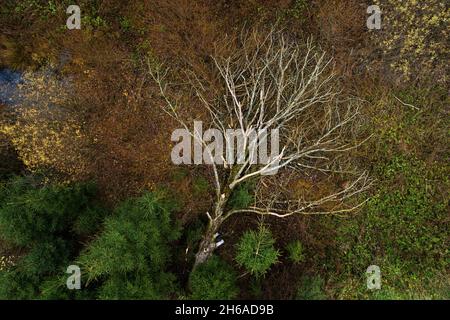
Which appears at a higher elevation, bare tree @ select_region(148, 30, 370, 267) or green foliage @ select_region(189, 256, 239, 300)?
bare tree @ select_region(148, 30, 370, 267)

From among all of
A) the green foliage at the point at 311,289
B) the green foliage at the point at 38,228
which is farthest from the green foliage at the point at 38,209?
the green foliage at the point at 311,289

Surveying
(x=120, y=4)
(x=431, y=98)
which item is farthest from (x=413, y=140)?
(x=120, y=4)

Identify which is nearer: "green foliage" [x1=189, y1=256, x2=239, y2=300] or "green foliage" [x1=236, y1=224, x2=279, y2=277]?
"green foliage" [x1=189, y1=256, x2=239, y2=300]

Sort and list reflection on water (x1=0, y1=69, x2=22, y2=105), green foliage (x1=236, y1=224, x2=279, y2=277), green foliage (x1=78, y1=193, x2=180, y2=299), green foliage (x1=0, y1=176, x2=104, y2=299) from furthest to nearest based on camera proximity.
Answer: reflection on water (x1=0, y1=69, x2=22, y2=105) < green foliage (x1=236, y1=224, x2=279, y2=277) < green foliage (x1=0, y1=176, x2=104, y2=299) < green foliage (x1=78, y1=193, x2=180, y2=299)

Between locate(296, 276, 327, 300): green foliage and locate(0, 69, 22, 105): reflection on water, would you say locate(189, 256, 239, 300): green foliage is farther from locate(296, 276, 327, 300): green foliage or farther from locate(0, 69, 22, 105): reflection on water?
locate(0, 69, 22, 105): reflection on water

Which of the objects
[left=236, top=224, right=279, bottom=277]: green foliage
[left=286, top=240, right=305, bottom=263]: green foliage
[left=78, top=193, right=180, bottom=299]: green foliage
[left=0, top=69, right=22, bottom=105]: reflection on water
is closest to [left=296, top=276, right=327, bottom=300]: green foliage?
[left=286, top=240, right=305, bottom=263]: green foliage

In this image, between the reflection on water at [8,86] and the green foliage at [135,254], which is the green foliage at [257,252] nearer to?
the green foliage at [135,254]
